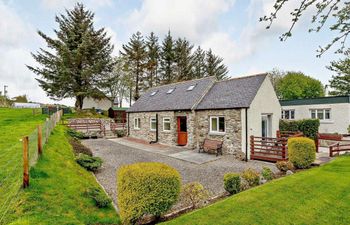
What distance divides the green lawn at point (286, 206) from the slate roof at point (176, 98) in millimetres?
9717

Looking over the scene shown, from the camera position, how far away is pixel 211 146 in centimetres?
1383

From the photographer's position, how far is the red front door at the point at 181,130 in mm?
16797

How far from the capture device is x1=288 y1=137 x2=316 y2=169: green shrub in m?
10.3

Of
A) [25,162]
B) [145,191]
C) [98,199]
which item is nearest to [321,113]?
[145,191]

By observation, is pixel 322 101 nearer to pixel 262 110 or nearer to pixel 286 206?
pixel 262 110

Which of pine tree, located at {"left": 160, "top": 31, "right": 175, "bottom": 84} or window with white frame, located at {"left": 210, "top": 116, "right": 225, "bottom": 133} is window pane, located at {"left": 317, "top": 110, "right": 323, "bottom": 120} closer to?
window with white frame, located at {"left": 210, "top": 116, "right": 225, "bottom": 133}

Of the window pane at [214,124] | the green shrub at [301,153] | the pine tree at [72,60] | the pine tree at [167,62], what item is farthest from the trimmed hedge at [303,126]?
the pine tree at [167,62]

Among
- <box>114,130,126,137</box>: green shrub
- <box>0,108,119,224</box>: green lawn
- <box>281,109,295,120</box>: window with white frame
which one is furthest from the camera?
<box>281,109,295,120</box>: window with white frame

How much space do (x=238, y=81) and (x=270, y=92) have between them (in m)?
2.45

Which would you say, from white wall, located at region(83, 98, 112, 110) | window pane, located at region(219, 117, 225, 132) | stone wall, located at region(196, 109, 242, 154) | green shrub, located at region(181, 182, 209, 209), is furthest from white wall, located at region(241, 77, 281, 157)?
white wall, located at region(83, 98, 112, 110)

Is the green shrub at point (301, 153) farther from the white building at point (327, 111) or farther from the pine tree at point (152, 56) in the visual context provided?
the pine tree at point (152, 56)

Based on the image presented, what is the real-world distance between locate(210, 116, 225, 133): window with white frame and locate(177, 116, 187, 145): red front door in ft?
8.75

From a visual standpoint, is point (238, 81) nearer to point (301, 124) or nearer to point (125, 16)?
point (301, 124)

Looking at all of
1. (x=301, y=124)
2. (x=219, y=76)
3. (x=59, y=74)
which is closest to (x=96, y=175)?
(x=301, y=124)
